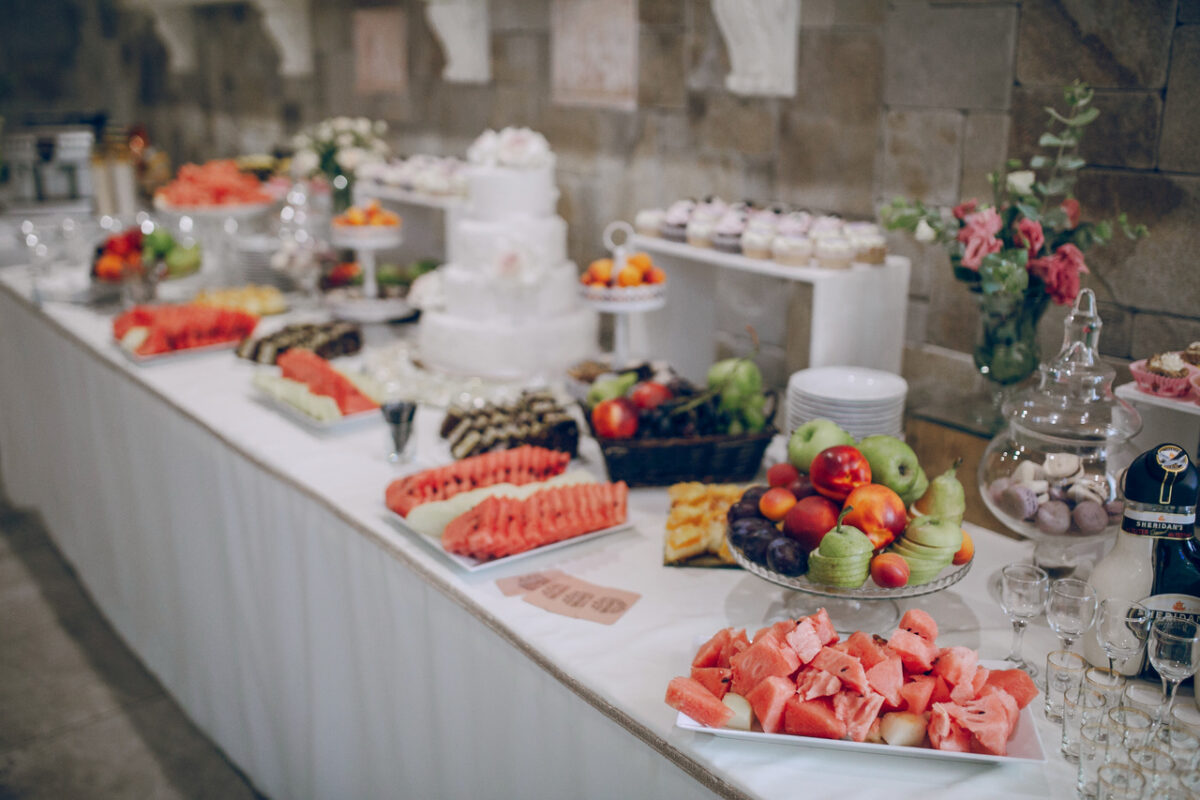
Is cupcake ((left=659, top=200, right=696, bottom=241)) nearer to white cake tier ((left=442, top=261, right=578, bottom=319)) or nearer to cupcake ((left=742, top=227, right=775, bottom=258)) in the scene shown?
cupcake ((left=742, top=227, right=775, bottom=258))

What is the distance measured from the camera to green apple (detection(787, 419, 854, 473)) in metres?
1.61

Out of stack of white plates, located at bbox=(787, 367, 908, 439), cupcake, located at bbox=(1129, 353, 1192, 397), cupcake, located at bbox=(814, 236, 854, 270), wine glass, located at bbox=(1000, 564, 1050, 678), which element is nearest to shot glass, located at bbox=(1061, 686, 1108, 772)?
wine glass, located at bbox=(1000, 564, 1050, 678)

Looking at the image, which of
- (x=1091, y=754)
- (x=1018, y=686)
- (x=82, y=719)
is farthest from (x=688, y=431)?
(x=82, y=719)

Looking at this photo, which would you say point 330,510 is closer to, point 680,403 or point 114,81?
point 680,403

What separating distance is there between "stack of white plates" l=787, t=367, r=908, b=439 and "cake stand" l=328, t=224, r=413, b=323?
5.38 ft

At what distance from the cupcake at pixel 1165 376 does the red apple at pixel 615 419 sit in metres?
0.90

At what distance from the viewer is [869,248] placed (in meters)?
2.20

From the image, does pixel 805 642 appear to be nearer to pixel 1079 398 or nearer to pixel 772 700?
pixel 772 700

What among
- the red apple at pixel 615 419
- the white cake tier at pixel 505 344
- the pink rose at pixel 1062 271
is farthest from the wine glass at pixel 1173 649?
the white cake tier at pixel 505 344

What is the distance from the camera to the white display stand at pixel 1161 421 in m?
1.55

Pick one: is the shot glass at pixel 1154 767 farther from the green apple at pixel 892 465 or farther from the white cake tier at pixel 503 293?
the white cake tier at pixel 503 293

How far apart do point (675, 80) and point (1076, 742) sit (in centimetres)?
221

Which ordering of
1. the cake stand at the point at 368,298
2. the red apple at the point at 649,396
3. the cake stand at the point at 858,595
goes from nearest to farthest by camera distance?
the cake stand at the point at 858,595, the red apple at the point at 649,396, the cake stand at the point at 368,298

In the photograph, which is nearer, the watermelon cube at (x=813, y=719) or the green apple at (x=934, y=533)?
the watermelon cube at (x=813, y=719)
